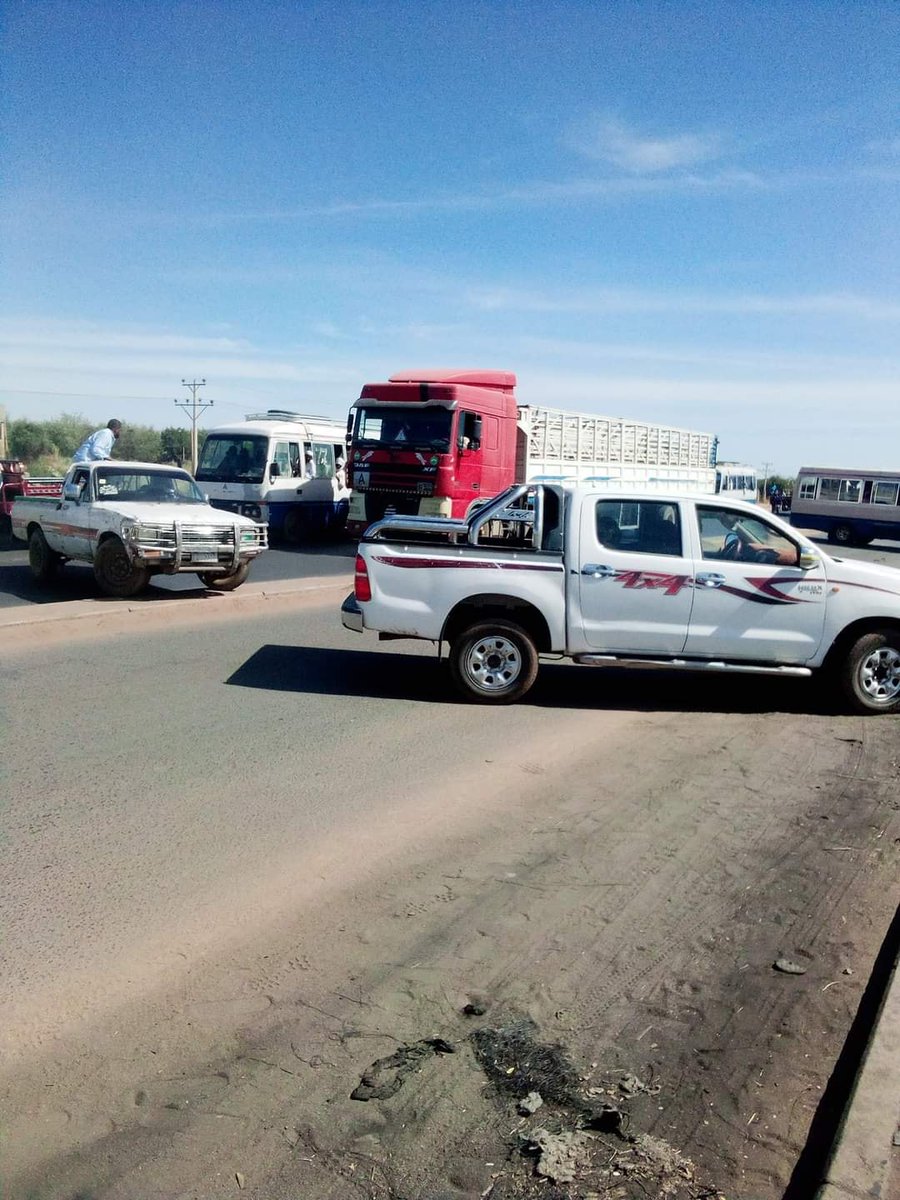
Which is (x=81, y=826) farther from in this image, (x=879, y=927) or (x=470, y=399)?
(x=470, y=399)

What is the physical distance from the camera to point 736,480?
38.4 meters

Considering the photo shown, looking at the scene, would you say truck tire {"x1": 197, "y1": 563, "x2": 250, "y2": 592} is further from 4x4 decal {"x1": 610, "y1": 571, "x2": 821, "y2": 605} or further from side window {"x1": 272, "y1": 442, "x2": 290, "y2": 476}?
side window {"x1": 272, "y1": 442, "x2": 290, "y2": 476}

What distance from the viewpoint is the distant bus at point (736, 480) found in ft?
119

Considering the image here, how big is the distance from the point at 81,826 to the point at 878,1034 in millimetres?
3969

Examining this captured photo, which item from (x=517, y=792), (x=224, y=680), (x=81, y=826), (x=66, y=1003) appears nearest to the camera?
(x=66, y=1003)

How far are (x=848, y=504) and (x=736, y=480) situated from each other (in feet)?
13.3

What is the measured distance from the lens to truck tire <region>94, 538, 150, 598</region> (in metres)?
13.3

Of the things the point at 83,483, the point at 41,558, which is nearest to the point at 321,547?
the point at 41,558

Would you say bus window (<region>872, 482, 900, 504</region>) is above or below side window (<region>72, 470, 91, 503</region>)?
above

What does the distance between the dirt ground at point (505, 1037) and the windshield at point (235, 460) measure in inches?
687

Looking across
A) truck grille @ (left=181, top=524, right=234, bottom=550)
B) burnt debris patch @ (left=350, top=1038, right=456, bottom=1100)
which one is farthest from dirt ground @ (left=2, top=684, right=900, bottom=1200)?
truck grille @ (left=181, top=524, right=234, bottom=550)

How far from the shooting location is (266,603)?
1398cm

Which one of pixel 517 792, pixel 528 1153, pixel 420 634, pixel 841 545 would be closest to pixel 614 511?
pixel 420 634

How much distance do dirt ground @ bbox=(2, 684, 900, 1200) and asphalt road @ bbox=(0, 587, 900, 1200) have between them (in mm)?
12
